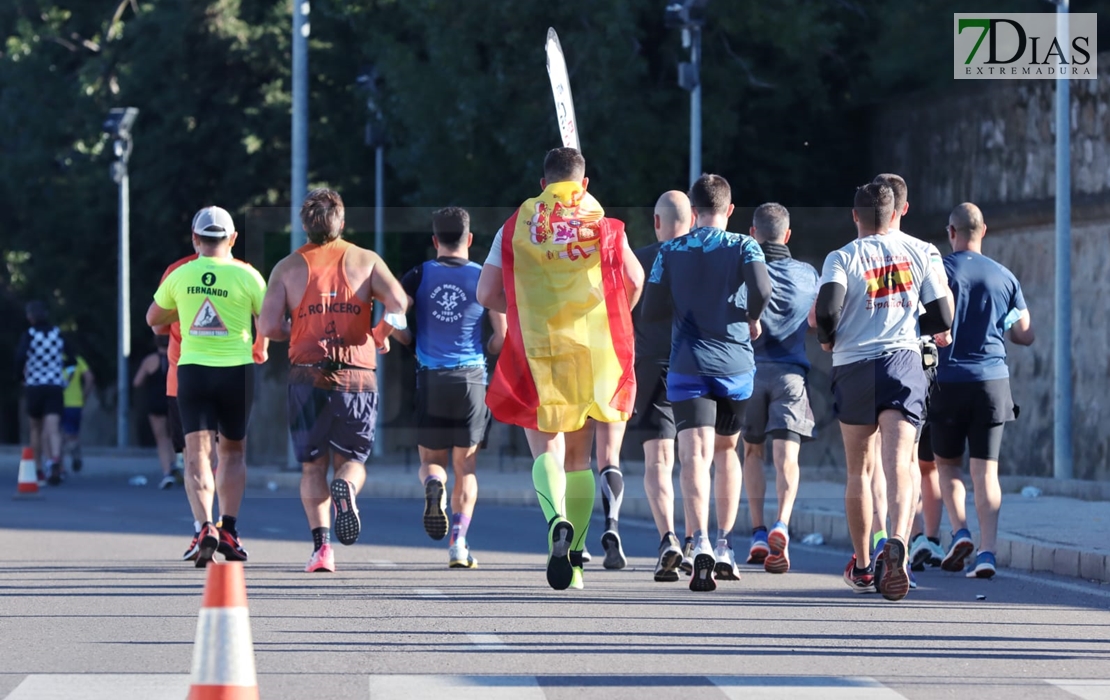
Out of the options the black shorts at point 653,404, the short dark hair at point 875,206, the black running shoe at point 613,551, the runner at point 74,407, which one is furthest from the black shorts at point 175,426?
the runner at point 74,407

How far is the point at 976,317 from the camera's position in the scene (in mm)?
11195

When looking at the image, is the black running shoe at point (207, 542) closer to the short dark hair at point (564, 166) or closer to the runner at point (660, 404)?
the runner at point (660, 404)

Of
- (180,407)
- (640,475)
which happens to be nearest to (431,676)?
(180,407)

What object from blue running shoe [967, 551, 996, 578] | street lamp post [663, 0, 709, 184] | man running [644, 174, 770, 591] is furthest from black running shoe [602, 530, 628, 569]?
street lamp post [663, 0, 709, 184]

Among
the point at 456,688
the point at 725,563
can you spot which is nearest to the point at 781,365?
the point at 725,563

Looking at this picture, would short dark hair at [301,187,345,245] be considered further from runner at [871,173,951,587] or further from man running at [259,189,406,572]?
runner at [871,173,951,587]

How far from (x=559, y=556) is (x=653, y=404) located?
2.11 m

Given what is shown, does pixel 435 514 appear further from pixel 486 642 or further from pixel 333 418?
pixel 486 642

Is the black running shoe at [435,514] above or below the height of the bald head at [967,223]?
below

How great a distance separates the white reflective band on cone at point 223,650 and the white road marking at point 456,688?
91 cm

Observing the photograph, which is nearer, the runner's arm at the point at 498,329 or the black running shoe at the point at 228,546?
the runner's arm at the point at 498,329

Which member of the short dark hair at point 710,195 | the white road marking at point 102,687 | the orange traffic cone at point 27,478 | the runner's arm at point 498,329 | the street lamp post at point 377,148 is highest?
the street lamp post at point 377,148

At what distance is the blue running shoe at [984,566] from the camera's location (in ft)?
35.9

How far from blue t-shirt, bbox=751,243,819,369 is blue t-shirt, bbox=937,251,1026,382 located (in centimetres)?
84
